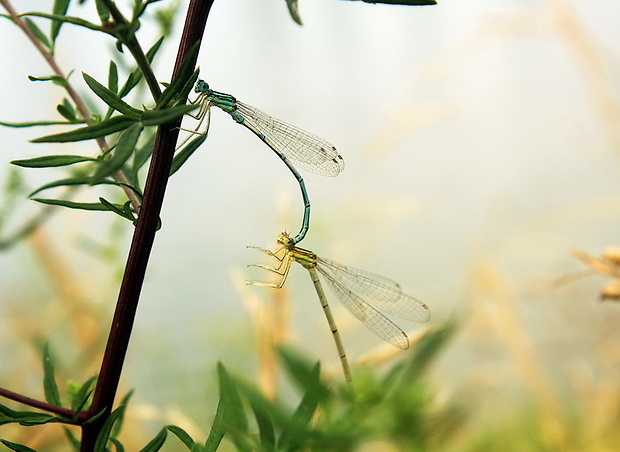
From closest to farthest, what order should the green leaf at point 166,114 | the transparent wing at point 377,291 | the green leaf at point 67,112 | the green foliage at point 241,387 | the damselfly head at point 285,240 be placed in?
the green foliage at point 241,387, the green leaf at point 166,114, the green leaf at point 67,112, the damselfly head at point 285,240, the transparent wing at point 377,291

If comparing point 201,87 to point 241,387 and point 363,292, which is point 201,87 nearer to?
point 363,292

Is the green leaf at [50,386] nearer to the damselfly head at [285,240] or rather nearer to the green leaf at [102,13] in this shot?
the green leaf at [102,13]

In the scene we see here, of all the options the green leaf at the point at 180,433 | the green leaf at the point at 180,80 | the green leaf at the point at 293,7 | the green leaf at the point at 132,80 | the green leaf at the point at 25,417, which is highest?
the green leaf at the point at 293,7

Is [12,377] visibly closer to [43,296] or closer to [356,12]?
[43,296]

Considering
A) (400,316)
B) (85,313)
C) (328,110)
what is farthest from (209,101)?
(328,110)

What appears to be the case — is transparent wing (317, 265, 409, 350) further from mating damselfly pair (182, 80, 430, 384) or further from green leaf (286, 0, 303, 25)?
green leaf (286, 0, 303, 25)

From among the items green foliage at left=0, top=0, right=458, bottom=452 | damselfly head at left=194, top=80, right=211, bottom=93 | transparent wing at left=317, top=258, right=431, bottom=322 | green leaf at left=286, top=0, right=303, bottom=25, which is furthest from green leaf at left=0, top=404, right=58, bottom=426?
transparent wing at left=317, top=258, right=431, bottom=322

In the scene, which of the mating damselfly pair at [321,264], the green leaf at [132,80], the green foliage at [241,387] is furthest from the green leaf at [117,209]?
the mating damselfly pair at [321,264]
